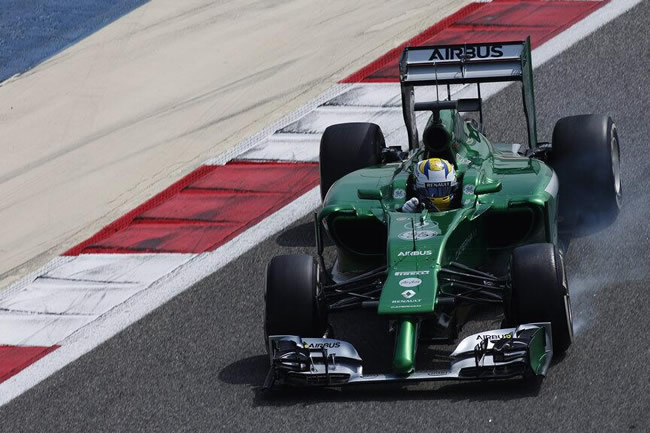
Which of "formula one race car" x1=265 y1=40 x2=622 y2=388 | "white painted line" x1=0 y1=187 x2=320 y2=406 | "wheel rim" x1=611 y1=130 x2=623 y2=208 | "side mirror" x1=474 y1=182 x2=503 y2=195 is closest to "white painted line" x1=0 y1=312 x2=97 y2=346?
"white painted line" x1=0 y1=187 x2=320 y2=406

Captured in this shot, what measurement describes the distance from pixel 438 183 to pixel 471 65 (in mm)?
1764

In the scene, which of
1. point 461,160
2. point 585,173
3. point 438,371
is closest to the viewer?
point 438,371

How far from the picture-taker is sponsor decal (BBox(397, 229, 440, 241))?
1064 centimetres

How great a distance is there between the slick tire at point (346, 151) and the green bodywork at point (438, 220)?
77 centimetres

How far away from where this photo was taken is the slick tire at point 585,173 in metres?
12.0

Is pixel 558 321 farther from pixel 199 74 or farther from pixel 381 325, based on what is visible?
pixel 199 74

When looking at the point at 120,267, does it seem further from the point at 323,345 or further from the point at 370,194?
the point at 323,345

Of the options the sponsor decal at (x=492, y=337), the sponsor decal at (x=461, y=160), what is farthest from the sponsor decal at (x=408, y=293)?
the sponsor decal at (x=461, y=160)

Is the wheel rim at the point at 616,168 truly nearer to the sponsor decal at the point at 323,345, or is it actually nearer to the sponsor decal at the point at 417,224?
the sponsor decal at the point at 417,224

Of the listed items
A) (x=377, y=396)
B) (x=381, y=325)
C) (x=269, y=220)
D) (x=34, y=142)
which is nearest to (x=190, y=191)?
(x=269, y=220)

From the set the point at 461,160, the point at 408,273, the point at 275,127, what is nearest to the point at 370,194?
the point at 461,160

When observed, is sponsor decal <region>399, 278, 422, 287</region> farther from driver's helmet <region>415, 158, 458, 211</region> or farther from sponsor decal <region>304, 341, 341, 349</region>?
driver's helmet <region>415, 158, 458, 211</region>

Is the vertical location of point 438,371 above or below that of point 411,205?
below

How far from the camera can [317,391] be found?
33.8 ft
